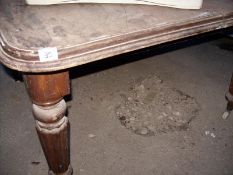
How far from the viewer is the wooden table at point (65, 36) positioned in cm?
65

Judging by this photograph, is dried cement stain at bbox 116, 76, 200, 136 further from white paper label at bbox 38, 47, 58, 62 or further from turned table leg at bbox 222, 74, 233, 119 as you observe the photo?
white paper label at bbox 38, 47, 58, 62

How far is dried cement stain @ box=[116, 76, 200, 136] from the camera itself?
1.37 m

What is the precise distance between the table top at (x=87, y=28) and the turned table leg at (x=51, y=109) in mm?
80

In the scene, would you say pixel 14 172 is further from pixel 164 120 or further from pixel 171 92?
pixel 171 92

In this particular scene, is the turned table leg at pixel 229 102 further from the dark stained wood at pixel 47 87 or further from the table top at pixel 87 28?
the dark stained wood at pixel 47 87

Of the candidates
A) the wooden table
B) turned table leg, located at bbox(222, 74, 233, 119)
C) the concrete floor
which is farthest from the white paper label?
turned table leg, located at bbox(222, 74, 233, 119)

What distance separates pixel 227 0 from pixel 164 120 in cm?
67

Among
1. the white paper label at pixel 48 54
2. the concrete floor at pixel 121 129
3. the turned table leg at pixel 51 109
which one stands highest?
the white paper label at pixel 48 54

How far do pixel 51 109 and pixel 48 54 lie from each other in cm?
20

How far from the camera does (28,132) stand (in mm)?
1300

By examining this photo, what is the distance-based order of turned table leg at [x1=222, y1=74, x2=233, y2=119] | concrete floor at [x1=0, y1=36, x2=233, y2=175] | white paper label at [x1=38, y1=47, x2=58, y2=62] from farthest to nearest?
turned table leg at [x1=222, y1=74, x2=233, y2=119], concrete floor at [x1=0, y1=36, x2=233, y2=175], white paper label at [x1=38, y1=47, x2=58, y2=62]

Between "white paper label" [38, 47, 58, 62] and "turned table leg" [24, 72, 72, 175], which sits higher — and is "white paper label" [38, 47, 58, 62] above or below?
above

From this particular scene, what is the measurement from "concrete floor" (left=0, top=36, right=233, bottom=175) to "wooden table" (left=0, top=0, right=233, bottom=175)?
1.12ft

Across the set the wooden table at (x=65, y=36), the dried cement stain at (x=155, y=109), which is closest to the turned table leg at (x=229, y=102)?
the dried cement stain at (x=155, y=109)
